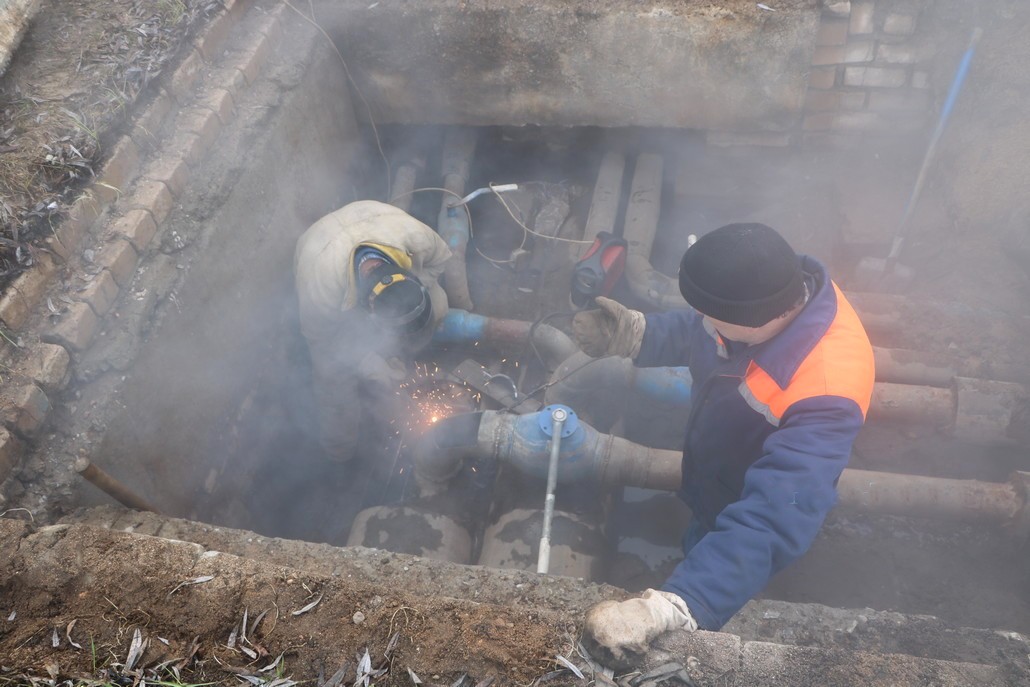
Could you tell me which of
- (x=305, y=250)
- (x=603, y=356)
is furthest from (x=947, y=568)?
(x=305, y=250)

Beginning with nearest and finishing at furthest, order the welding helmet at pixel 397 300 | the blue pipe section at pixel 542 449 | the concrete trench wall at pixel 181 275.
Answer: the concrete trench wall at pixel 181 275
the blue pipe section at pixel 542 449
the welding helmet at pixel 397 300

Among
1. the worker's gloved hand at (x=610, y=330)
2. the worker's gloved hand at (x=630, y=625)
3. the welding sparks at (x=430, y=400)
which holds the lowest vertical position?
the welding sparks at (x=430, y=400)

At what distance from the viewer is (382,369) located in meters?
4.27

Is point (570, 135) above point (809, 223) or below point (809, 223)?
above

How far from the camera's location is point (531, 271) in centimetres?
530

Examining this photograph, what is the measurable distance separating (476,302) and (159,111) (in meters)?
2.58

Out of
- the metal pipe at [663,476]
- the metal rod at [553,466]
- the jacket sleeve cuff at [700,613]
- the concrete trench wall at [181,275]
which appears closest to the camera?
the jacket sleeve cuff at [700,613]

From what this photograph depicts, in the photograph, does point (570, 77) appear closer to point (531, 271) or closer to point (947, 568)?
point (531, 271)

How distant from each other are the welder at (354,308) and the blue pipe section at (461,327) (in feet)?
0.27

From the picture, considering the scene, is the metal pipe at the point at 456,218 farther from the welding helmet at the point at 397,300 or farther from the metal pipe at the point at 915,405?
the metal pipe at the point at 915,405

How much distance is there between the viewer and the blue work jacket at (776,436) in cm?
214

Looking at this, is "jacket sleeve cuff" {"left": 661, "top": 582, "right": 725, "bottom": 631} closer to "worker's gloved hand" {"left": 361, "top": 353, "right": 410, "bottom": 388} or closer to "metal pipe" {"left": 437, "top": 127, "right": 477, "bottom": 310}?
"worker's gloved hand" {"left": 361, "top": 353, "right": 410, "bottom": 388}

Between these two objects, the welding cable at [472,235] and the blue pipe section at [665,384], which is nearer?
the blue pipe section at [665,384]

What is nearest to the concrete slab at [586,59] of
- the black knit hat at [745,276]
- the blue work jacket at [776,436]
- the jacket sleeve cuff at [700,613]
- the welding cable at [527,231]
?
the welding cable at [527,231]
